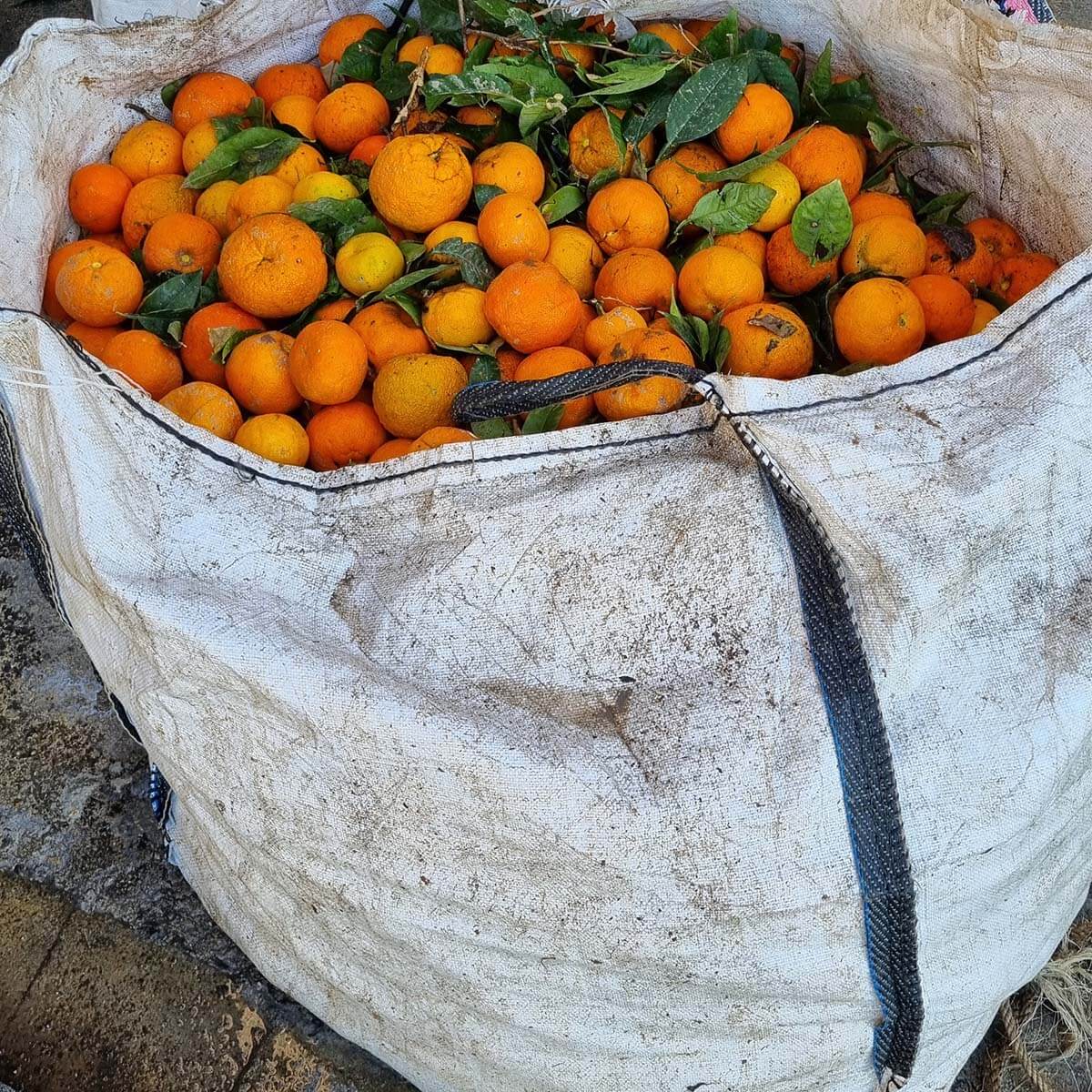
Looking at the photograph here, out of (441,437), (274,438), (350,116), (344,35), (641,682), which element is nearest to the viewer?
(641,682)

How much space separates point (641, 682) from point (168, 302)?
1032 mm

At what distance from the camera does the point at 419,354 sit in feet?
4.72

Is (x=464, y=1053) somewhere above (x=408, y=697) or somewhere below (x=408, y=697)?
below

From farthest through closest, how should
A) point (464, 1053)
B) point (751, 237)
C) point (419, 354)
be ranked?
point (751, 237), point (419, 354), point (464, 1053)

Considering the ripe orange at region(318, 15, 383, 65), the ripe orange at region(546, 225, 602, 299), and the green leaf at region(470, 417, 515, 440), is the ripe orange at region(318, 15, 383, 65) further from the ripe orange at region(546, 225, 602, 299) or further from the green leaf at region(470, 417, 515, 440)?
the green leaf at region(470, 417, 515, 440)

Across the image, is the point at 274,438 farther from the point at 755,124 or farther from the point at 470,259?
the point at 755,124

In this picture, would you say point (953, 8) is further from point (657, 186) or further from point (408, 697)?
point (408, 697)

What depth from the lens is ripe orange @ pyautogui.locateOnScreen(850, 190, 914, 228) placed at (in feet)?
5.09

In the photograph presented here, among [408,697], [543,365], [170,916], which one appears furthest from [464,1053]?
[543,365]

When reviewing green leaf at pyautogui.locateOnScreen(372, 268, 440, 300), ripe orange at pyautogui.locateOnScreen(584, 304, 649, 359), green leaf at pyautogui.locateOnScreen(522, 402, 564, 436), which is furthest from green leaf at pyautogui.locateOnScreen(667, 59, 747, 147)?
green leaf at pyautogui.locateOnScreen(522, 402, 564, 436)

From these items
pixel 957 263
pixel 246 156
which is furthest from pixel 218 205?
pixel 957 263

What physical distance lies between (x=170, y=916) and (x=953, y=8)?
1987 millimetres

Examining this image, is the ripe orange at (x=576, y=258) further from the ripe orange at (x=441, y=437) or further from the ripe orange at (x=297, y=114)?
the ripe orange at (x=297, y=114)

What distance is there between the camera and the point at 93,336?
160 cm
